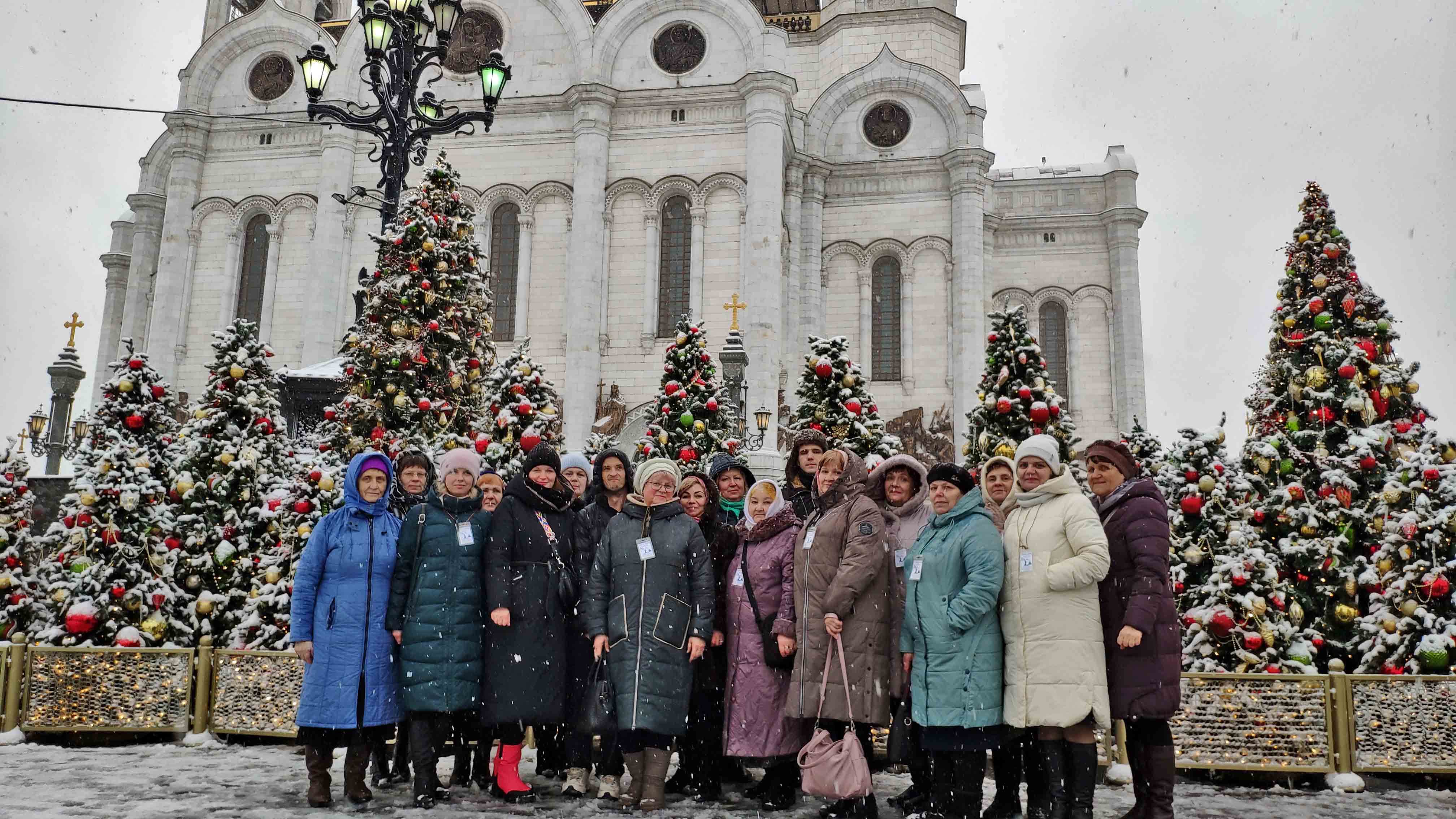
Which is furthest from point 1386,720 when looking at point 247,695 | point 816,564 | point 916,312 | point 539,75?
point 539,75

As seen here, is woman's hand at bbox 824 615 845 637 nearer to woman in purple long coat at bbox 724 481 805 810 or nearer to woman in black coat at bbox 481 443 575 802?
woman in purple long coat at bbox 724 481 805 810

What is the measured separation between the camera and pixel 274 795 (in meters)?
5.25

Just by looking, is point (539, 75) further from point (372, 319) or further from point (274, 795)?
point (274, 795)

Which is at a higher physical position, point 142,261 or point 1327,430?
point 142,261

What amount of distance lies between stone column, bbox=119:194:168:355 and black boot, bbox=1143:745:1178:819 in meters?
28.7

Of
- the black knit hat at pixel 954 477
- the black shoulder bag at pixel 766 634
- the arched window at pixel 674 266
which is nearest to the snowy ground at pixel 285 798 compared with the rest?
the black shoulder bag at pixel 766 634

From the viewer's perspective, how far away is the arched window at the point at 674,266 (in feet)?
80.9

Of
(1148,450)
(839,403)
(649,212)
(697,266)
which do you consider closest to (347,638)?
(839,403)

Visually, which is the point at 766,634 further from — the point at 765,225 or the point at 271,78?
the point at 271,78

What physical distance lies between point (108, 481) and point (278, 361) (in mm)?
18410

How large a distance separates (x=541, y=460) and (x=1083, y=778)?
10.2 feet

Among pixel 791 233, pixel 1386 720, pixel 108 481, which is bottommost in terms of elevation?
pixel 1386 720

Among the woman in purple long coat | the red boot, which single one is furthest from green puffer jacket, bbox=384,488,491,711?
the woman in purple long coat

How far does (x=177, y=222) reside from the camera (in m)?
26.1
